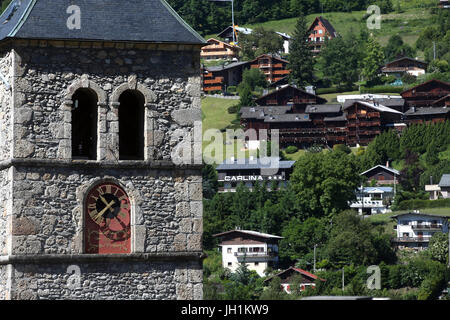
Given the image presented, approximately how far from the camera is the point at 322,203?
168000 mm

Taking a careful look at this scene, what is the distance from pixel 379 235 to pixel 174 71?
12888 cm

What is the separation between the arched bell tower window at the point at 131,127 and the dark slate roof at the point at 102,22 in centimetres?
118

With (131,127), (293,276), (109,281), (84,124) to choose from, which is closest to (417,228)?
(293,276)

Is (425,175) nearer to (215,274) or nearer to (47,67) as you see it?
(215,274)

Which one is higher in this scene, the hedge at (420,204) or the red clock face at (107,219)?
the hedge at (420,204)

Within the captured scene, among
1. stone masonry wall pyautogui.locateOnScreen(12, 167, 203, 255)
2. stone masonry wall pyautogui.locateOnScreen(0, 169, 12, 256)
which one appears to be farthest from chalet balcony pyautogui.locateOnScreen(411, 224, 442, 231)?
stone masonry wall pyautogui.locateOnScreen(0, 169, 12, 256)

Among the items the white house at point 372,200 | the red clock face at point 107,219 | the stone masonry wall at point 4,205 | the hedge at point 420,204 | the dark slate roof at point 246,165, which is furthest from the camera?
the dark slate roof at point 246,165

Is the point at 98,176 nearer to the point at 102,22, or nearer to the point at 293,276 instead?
the point at 102,22

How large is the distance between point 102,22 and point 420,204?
151015 mm

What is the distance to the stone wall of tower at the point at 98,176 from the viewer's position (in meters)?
26.0

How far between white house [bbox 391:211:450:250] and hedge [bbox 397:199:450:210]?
34.3ft

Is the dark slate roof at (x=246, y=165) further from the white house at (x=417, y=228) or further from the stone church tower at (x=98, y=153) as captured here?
the stone church tower at (x=98, y=153)

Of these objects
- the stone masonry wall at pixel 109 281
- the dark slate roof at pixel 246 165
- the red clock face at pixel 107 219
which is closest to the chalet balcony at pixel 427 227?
the dark slate roof at pixel 246 165
